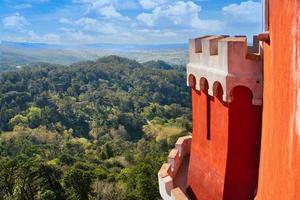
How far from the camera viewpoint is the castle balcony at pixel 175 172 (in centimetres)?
598

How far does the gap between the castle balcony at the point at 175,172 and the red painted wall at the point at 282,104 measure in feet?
6.06

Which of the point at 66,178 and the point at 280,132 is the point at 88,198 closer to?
the point at 66,178

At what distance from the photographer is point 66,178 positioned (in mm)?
27938

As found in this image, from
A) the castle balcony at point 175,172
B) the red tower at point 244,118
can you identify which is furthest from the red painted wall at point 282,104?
the castle balcony at point 175,172

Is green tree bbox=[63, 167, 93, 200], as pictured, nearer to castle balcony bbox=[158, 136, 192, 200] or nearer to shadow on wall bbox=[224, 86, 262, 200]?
castle balcony bbox=[158, 136, 192, 200]

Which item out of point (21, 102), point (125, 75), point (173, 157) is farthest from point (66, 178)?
point (125, 75)

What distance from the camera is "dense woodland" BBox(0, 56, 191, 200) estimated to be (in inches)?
1105

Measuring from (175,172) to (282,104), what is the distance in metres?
3.64

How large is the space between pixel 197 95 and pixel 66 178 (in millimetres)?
23236

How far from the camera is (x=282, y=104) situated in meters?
3.53

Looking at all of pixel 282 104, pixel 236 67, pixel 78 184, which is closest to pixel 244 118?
pixel 236 67

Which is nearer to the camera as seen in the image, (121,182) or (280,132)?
(280,132)

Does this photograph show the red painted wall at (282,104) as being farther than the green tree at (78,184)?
No

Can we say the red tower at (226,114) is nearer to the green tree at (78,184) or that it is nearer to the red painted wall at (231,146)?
the red painted wall at (231,146)
